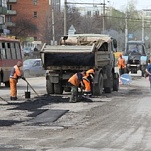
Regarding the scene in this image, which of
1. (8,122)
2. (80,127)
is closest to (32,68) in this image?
(8,122)

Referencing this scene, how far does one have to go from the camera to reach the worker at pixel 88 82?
71.9 feet

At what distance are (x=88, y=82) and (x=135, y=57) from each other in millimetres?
23697

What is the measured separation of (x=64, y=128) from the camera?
43.6 feet

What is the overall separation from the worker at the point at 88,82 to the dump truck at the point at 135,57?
852 inches

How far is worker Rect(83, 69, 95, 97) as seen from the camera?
21906mm

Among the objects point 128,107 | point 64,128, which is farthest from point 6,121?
point 128,107

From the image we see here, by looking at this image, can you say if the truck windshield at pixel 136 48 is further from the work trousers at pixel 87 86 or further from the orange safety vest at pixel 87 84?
the orange safety vest at pixel 87 84

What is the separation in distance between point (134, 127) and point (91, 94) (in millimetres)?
9346

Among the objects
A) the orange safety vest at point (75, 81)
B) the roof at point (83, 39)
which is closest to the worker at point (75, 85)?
the orange safety vest at point (75, 81)

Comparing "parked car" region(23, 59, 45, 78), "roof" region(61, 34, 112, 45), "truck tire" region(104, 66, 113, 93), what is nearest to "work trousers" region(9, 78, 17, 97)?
"roof" region(61, 34, 112, 45)

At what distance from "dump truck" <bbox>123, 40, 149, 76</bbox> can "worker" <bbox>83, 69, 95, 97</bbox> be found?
21.6 metres

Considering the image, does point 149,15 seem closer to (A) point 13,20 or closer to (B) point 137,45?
(A) point 13,20

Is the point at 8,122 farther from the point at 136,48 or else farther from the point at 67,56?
the point at 136,48

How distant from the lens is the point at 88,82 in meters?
22.1
